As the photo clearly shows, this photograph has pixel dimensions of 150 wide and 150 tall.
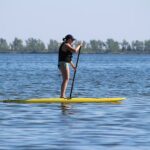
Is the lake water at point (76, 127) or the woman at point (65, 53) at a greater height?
the woman at point (65, 53)

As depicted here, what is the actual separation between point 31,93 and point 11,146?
1365 centimetres

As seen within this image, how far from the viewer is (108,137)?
1309cm

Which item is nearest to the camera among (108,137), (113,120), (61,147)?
(61,147)

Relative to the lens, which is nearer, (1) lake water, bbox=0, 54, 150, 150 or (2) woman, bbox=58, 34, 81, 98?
(1) lake water, bbox=0, 54, 150, 150

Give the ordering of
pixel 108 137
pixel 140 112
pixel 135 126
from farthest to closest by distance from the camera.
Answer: pixel 140 112 < pixel 135 126 < pixel 108 137

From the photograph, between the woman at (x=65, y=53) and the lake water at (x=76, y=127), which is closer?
the lake water at (x=76, y=127)

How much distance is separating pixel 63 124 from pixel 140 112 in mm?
3426

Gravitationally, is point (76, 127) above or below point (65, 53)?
below

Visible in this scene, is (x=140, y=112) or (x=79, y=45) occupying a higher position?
(x=79, y=45)

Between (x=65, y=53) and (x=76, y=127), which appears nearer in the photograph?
(x=76, y=127)

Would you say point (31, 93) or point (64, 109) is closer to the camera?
point (64, 109)

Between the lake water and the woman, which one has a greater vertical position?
the woman

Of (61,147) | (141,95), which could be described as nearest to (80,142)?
(61,147)

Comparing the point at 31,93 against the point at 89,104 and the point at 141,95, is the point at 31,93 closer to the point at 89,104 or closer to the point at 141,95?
the point at 141,95
